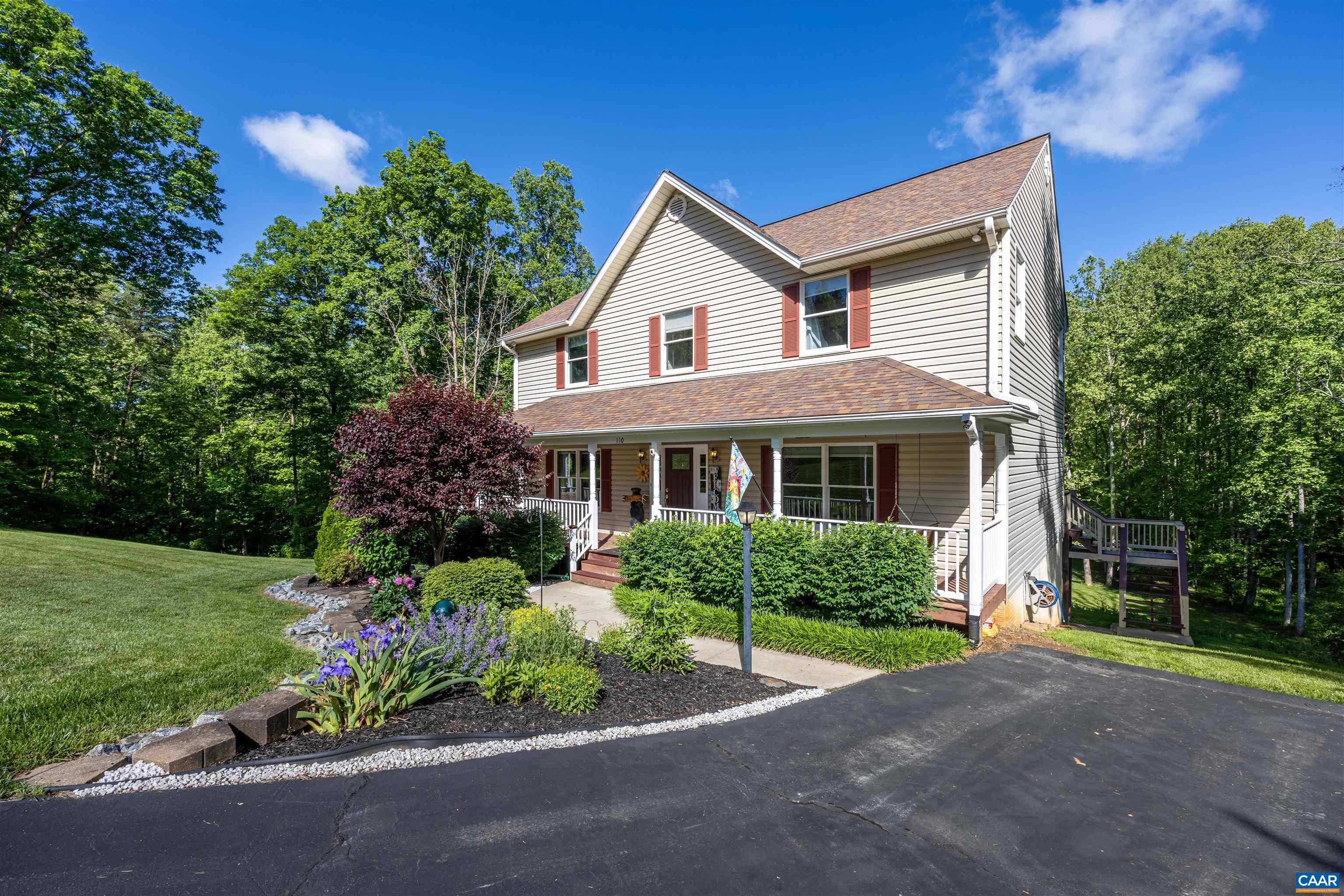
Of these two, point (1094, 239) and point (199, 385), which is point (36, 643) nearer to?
point (199, 385)

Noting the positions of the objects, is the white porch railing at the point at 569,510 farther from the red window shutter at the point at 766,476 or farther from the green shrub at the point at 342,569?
the red window shutter at the point at 766,476

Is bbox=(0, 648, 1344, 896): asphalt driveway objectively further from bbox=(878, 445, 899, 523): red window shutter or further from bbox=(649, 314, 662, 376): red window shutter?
bbox=(649, 314, 662, 376): red window shutter

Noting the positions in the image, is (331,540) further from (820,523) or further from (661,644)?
(820,523)

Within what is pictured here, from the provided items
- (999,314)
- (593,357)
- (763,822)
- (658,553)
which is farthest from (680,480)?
(763,822)

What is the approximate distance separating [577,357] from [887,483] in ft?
31.7

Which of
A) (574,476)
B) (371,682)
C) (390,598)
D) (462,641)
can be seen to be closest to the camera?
(371,682)

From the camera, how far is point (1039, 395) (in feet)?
39.4

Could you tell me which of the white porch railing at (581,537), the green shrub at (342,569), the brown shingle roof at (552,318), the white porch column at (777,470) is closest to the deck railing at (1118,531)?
the white porch column at (777,470)

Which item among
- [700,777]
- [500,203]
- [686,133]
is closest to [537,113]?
[686,133]

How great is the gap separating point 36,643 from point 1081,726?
1083 centimetres

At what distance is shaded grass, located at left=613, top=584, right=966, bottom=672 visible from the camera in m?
7.05

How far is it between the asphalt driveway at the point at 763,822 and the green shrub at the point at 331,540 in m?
8.12

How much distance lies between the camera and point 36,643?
6.02m

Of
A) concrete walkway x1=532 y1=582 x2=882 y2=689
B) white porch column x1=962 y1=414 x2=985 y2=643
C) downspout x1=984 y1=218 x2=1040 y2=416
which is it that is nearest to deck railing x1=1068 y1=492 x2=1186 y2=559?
downspout x1=984 y1=218 x2=1040 y2=416
